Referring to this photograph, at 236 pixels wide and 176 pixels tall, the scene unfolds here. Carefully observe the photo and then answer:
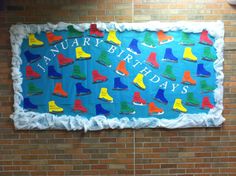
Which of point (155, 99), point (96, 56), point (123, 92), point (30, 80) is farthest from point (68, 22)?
point (155, 99)

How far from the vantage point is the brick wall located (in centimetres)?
345

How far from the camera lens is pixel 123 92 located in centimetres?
346

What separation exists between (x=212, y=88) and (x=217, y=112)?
0.89 ft

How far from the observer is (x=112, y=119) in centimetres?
347

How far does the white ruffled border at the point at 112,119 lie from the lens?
3420 millimetres

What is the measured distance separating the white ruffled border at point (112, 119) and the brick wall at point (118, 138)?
75 mm

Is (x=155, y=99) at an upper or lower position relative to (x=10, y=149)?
upper

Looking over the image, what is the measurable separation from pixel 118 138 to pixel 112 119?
0.23 m

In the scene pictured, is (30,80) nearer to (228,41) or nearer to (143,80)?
(143,80)

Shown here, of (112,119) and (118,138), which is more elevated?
(112,119)

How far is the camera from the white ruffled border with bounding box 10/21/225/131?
3.42 metres

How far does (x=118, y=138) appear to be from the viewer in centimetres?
352

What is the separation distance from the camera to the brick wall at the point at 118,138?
3.45 meters

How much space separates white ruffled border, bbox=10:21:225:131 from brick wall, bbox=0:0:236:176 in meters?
0.08
